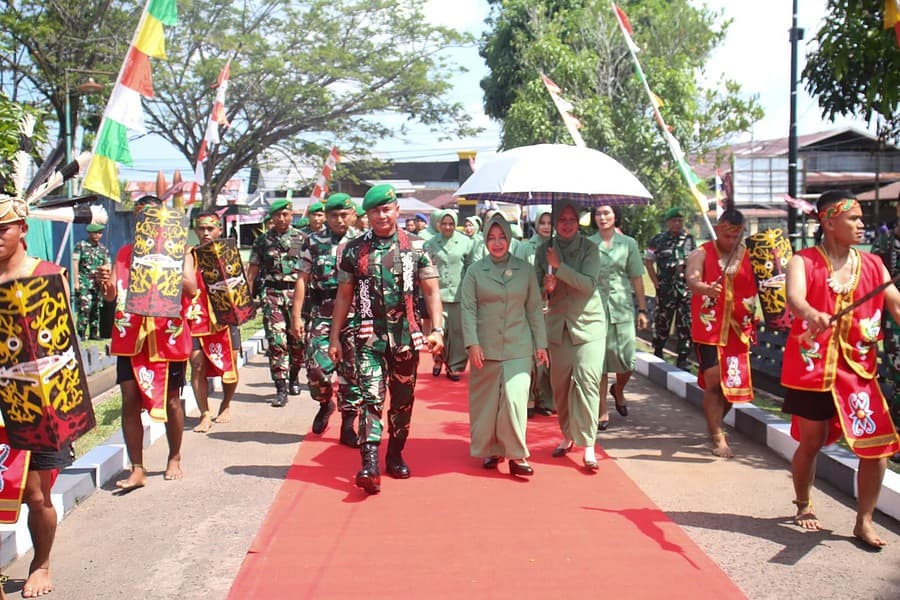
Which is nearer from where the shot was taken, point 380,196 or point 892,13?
point 892,13

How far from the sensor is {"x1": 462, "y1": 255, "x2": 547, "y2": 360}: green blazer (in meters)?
6.33

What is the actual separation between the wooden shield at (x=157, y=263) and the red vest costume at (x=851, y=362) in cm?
381

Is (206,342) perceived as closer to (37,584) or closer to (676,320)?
(37,584)

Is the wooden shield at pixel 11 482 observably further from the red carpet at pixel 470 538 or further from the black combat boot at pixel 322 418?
the black combat boot at pixel 322 418

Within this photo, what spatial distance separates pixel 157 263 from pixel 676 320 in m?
6.83

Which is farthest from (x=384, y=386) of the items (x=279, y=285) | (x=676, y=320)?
(x=676, y=320)

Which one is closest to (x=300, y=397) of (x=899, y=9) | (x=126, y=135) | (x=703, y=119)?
(x=126, y=135)

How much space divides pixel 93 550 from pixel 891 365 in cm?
563

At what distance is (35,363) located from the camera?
3803 mm

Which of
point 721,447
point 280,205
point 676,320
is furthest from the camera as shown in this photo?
point 676,320

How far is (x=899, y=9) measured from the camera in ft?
17.2

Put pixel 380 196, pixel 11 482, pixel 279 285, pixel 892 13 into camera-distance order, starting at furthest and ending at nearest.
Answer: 1. pixel 279 285
2. pixel 380 196
3. pixel 892 13
4. pixel 11 482

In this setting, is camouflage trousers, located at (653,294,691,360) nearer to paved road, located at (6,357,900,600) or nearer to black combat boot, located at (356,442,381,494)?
paved road, located at (6,357,900,600)

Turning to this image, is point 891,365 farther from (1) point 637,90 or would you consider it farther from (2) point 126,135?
(1) point 637,90
